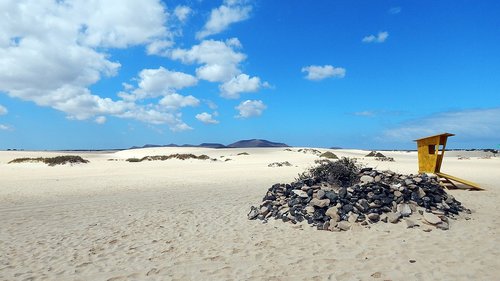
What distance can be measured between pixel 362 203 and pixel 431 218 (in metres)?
1.85

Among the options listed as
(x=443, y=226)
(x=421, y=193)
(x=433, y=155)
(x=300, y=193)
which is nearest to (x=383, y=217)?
(x=443, y=226)

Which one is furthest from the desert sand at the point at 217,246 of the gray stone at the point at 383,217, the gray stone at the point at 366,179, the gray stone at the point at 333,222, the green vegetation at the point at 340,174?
the green vegetation at the point at 340,174

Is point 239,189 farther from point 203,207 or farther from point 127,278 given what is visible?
point 127,278

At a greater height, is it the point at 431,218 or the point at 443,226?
the point at 431,218

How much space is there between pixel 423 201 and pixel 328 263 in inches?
216

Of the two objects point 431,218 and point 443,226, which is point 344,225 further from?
point 443,226

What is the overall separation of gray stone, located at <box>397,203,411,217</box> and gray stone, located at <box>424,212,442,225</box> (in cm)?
46

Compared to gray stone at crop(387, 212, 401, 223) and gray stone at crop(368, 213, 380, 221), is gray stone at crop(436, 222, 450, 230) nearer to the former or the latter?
gray stone at crop(387, 212, 401, 223)

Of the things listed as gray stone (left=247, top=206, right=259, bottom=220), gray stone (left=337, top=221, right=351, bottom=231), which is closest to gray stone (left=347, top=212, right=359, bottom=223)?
gray stone (left=337, top=221, right=351, bottom=231)

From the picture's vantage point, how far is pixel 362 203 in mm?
10617

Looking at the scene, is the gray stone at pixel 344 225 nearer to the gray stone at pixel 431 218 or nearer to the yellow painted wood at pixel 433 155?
the gray stone at pixel 431 218

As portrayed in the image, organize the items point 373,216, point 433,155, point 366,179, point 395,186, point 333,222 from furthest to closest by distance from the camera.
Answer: point 433,155 < point 366,179 < point 395,186 < point 373,216 < point 333,222

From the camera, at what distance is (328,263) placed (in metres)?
7.11

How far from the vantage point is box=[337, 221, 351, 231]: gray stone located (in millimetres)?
9448
